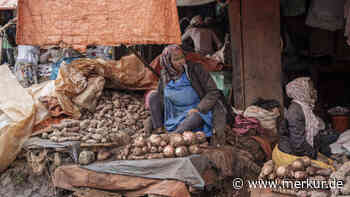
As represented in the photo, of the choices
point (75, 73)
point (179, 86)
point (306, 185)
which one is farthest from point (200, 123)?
point (75, 73)

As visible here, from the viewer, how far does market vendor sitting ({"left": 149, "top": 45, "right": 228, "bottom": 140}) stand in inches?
168

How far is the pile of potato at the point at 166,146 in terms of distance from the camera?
375 centimetres

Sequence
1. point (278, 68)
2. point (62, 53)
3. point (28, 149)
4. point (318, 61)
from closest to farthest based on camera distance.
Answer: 1. point (28, 149)
2. point (278, 68)
3. point (318, 61)
4. point (62, 53)

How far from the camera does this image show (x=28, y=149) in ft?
15.5

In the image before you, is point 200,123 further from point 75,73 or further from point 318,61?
point 318,61

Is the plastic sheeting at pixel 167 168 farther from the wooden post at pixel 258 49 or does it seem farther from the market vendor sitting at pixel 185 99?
the wooden post at pixel 258 49

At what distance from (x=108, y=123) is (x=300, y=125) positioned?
281 centimetres

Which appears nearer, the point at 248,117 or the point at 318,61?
the point at 248,117

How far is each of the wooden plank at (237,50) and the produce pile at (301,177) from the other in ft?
7.64

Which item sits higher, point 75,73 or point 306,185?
point 75,73

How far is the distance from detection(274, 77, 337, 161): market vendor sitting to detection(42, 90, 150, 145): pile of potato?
2.12m

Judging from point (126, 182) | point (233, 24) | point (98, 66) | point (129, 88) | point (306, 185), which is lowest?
point (126, 182)

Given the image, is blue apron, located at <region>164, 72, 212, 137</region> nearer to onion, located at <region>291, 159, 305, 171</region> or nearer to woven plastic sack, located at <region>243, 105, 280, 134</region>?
woven plastic sack, located at <region>243, 105, 280, 134</region>

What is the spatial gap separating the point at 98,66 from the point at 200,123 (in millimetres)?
2250
